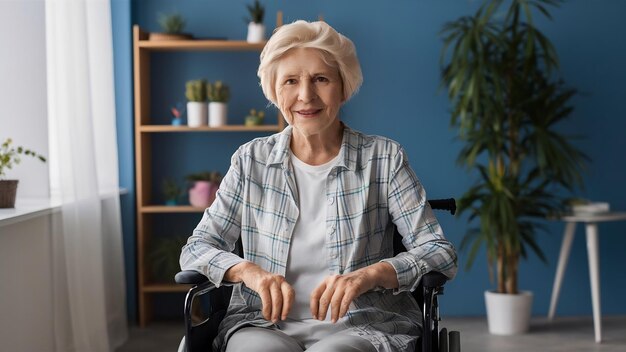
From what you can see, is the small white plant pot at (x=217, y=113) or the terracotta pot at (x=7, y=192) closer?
the terracotta pot at (x=7, y=192)

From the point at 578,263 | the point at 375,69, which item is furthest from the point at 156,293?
the point at 578,263

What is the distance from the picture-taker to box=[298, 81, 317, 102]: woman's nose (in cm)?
204

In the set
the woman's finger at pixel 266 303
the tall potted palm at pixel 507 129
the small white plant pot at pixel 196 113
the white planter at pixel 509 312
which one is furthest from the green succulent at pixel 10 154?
the white planter at pixel 509 312

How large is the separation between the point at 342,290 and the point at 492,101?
279 cm

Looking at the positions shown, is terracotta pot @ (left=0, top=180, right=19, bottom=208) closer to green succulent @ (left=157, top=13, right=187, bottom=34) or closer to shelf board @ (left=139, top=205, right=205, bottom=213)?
shelf board @ (left=139, top=205, right=205, bottom=213)

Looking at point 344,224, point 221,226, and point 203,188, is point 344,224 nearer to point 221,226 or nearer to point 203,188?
point 221,226

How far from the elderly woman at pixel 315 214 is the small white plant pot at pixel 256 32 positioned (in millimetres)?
2381

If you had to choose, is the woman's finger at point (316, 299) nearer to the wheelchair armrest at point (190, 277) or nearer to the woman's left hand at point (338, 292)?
the woman's left hand at point (338, 292)

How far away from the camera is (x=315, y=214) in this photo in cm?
206

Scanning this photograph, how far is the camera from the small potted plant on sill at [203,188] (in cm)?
448

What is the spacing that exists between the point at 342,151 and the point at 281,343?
1.63 feet

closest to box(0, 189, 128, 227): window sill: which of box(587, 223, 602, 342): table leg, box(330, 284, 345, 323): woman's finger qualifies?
box(330, 284, 345, 323): woman's finger

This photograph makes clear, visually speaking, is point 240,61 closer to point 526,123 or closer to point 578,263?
point 526,123

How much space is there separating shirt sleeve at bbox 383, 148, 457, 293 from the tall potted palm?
2.32 meters
